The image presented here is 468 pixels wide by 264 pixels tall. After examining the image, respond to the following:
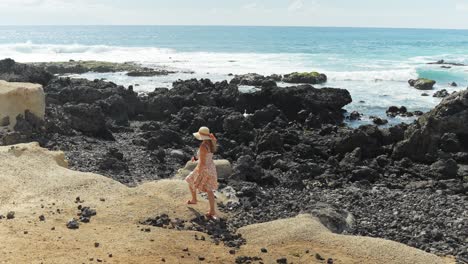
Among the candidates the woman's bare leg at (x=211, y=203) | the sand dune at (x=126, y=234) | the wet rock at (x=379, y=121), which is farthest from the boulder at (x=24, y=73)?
the woman's bare leg at (x=211, y=203)

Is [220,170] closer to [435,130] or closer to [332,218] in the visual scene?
[332,218]

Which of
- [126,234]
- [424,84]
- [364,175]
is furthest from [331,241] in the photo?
[424,84]

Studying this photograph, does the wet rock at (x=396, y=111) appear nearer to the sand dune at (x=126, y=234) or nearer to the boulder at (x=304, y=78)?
the boulder at (x=304, y=78)

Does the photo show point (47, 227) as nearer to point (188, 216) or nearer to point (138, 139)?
point (188, 216)

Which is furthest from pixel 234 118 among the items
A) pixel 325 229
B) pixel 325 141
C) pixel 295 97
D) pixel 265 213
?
pixel 325 229

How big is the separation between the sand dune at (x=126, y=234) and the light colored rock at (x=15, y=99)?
8.76 meters

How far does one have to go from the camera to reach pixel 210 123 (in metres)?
31.4

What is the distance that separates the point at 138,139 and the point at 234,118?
217 inches

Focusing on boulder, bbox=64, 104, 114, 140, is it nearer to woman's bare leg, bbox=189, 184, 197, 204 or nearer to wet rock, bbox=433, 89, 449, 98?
woman's bare leg, bbox=189, 184, 197, 204

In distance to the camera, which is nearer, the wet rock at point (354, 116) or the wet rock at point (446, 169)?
the wet rock at point (446, 169)

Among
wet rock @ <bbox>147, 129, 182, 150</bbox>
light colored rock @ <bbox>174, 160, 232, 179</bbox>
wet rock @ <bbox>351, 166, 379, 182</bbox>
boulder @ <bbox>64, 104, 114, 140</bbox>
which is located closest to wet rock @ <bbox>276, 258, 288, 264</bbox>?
light colored rock @ <bbox>174, 160, 232, 179</bbox>

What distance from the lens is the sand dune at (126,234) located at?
447 inches

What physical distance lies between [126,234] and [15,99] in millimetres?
14420

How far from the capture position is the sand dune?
11.4 meters
